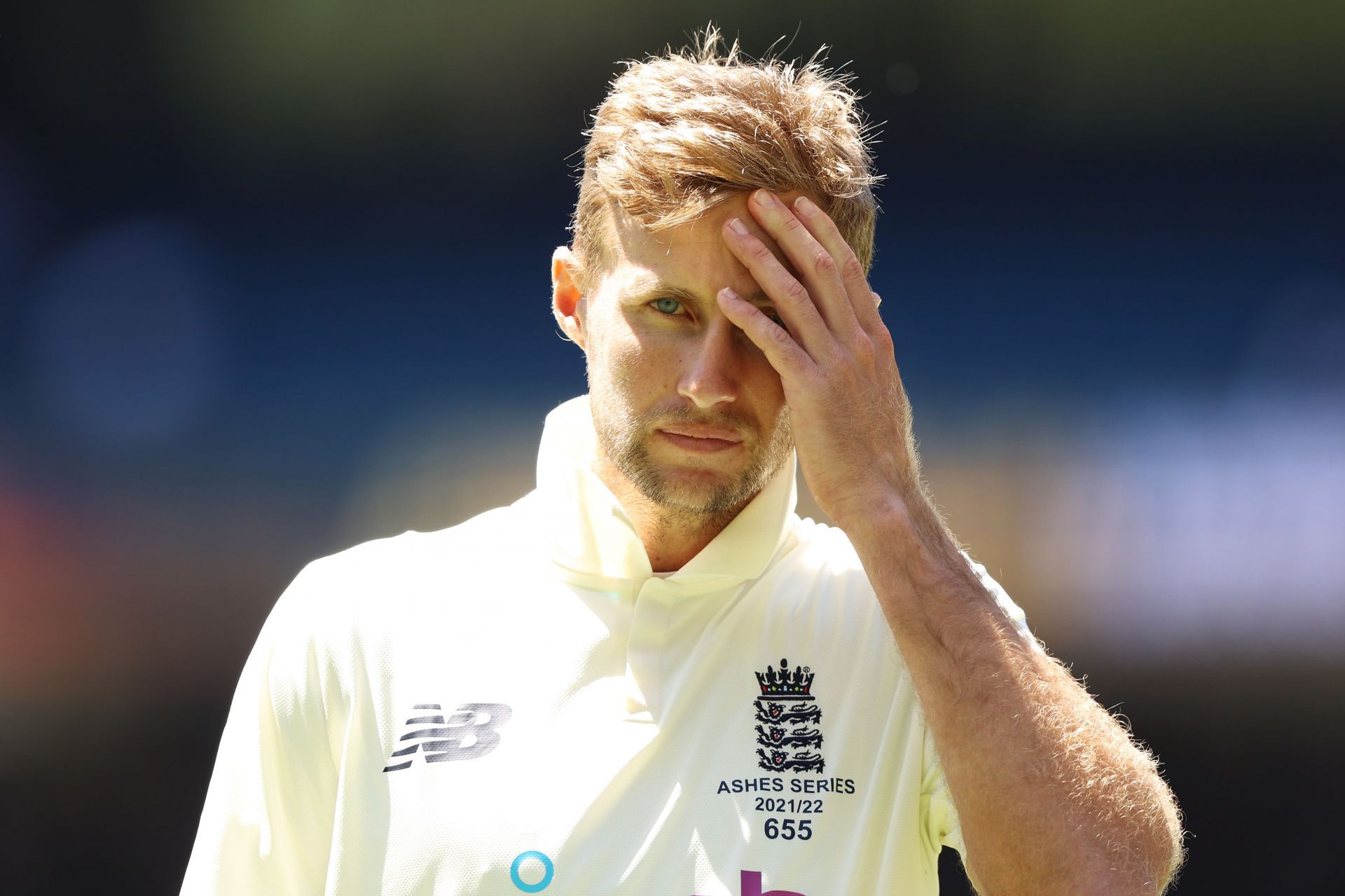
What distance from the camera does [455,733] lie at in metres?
1.32

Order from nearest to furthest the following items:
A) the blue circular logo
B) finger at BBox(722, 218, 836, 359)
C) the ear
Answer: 1. the blue circular logo
2. finger at BBox(722, 218, 836, 359)
3. the ear

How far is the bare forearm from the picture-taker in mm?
1127

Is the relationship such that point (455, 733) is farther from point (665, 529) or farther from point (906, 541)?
point (906, 541)

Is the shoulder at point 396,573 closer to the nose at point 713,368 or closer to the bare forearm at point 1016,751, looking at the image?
the nose at point 713,368

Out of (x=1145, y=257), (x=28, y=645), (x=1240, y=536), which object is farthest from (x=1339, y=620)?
(x=28, y=645)

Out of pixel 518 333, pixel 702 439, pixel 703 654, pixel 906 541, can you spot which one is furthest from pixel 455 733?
pixel 518 333

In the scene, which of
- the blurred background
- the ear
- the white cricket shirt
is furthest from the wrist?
the blurred background

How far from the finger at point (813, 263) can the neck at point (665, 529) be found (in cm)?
28

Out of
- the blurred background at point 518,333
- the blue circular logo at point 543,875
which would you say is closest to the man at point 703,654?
the blue circular logo at point 543,875

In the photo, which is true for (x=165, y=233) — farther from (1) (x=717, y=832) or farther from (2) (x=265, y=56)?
(1) (x=717, y=832)

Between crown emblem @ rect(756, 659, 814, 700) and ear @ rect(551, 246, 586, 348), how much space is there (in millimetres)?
531

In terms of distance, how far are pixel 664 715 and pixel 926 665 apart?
1.04 feet

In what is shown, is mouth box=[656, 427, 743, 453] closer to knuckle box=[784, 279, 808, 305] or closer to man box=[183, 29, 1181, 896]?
man box=[183, 29, 1181, 896]

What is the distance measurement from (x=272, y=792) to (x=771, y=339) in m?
0.77
